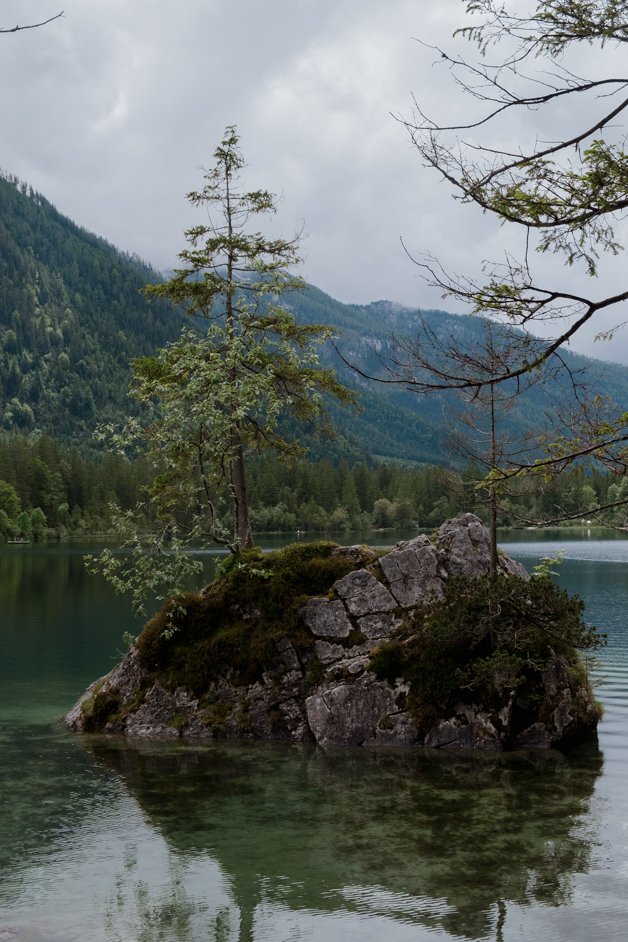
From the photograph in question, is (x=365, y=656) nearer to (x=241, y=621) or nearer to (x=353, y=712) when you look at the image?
(x=353, y=712)

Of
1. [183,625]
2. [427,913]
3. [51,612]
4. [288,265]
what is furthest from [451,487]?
[51,612]

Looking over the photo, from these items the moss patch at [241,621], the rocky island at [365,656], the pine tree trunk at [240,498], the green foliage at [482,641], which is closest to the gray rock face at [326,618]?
the rocky island at [365,656]

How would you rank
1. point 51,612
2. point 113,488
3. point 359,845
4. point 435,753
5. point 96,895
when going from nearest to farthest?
1. point 96,895
2. point 359,845
3. point 435,753
4. point 51,612
5. point 113,488

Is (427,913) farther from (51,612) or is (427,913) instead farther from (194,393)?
(51,612)

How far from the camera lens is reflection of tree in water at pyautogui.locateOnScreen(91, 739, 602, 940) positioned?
429 inches

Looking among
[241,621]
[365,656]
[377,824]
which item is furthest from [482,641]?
[377,824]

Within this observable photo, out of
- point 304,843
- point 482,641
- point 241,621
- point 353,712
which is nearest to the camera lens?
point 304,843

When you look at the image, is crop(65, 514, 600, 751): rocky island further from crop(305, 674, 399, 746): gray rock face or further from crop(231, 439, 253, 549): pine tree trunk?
crop(231, 439, 253, 549): pine tree trunk

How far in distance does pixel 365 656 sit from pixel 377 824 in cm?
604

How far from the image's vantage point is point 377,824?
13727mm

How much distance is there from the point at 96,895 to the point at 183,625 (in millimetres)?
10182

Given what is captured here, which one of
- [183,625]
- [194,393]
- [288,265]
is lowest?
[183,625]

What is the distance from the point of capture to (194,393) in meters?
23.2

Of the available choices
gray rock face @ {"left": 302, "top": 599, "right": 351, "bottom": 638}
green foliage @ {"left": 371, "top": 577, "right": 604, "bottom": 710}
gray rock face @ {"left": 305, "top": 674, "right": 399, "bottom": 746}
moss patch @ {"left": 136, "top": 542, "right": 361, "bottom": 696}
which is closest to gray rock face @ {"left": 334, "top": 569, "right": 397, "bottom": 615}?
gray rock face @ {"left": 302, "top": 599, "right": 351, "bottom": 638}
